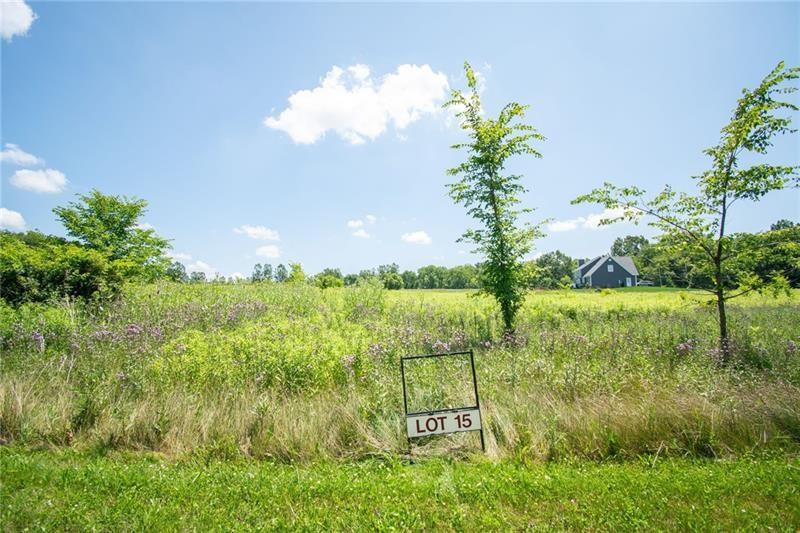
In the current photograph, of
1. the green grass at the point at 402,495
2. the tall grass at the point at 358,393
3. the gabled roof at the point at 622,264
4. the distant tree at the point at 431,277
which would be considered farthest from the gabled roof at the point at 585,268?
the green grass at the point at 402,495

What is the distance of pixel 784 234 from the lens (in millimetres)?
5867

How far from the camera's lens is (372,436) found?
12.1 ft

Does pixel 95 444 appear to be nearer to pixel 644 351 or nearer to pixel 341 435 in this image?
pixel 341 435

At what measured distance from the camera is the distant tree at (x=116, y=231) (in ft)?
61.3

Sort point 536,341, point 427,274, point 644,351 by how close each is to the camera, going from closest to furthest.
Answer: point 644,351 → point 536,341 → point 427,274

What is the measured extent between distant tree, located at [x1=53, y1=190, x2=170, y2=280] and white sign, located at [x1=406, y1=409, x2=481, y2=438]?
64.8ft

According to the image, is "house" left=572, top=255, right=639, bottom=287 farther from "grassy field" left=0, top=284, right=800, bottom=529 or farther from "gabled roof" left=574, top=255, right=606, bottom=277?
"grassy field" left=0, top=284, right=800, bottom=529

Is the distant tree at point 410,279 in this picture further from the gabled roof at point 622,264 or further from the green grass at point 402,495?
the green grass at point 402,495

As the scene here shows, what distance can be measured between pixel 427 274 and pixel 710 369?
74.4m

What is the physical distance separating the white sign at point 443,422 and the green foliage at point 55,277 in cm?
1039

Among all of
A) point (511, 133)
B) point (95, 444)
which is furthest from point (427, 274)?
point (95, 444)

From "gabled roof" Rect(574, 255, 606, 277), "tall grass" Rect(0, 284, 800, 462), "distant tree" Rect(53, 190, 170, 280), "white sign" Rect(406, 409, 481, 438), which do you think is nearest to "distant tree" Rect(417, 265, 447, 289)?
"gabled roof" Rect(574, 255, 606, 277)

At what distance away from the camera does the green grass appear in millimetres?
2424

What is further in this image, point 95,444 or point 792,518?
point 95,444
